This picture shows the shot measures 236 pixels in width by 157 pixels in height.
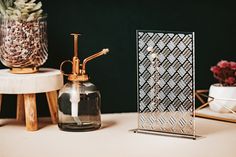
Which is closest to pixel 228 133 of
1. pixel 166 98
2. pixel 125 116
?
pixel 166 98

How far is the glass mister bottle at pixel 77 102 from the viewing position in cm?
139

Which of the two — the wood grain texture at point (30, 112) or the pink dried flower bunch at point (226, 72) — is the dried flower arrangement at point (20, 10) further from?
the pink dried flower bunch at point (226, 72)

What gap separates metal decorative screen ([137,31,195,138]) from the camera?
134cm

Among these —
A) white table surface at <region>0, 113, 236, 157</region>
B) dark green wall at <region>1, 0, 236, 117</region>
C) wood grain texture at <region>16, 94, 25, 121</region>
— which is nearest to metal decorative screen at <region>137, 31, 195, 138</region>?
white table surface at <region>0, 113, 236, 157</region>

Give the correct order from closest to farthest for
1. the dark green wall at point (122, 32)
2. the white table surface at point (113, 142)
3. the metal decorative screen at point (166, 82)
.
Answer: the white table surface at point (113, 142) → the metal decorative screen at point (166, 82) → the dark green wall at point (122, 32)

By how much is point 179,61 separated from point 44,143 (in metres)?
0.40

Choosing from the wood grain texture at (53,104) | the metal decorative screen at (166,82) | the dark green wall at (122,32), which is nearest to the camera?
the metal decorative screen at (166,82)

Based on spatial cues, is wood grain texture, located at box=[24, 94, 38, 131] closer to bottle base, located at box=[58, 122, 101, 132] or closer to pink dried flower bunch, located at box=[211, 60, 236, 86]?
bottle base, located at box=[58, 122, 101, 132]

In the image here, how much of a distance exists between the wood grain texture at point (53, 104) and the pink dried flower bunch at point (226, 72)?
1.58ft

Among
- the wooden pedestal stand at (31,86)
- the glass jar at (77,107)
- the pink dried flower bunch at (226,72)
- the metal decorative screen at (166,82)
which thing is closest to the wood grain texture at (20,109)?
the wooden pedestal stand at (31,86)

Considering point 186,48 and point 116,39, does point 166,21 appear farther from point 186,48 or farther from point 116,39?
point 186,48

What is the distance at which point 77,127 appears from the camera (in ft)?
4.56

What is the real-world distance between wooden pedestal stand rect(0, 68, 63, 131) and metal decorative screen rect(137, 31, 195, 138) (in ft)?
0.78

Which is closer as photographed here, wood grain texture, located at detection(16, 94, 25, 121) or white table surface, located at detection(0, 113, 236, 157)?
white table surface, located at detection(0, 113, 236, 157)
